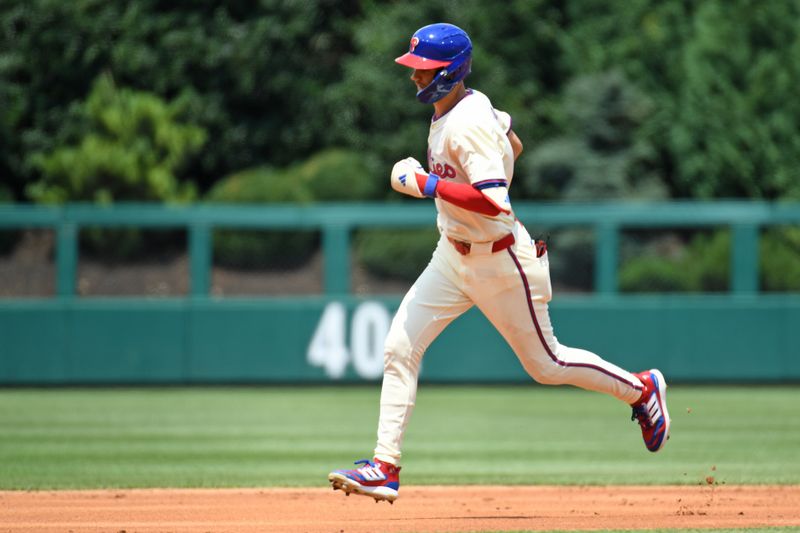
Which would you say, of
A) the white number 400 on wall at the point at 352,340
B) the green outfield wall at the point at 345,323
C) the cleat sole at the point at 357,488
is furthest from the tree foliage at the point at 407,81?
the cleat sole at the point at 357,488

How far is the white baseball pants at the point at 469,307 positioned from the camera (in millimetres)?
6629

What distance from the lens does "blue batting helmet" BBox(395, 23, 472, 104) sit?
6.54 metres

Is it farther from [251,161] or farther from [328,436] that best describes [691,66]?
[328,436]

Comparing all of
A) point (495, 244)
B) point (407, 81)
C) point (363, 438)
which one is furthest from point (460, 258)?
point (407, 81)

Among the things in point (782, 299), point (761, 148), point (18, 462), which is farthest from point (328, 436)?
point (761, 148)

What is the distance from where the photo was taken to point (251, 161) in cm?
2664

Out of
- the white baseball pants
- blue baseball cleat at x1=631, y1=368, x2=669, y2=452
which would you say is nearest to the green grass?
blue baseball cleat at x1=631, y1=368, x2=669, y2=452

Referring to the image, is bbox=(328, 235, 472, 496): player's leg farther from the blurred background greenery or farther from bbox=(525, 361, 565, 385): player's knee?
the blurred background greenery

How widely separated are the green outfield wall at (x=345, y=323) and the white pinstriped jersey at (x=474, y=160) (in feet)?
32.3

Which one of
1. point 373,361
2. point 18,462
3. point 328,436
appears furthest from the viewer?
point 373,361

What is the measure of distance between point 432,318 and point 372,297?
9856 mm

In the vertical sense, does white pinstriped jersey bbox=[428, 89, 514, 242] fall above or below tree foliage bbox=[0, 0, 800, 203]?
below

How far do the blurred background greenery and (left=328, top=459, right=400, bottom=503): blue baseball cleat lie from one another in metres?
14.1

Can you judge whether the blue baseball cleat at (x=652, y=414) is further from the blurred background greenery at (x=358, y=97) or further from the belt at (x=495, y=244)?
the blurred background greenery at (x=358, y=97)
